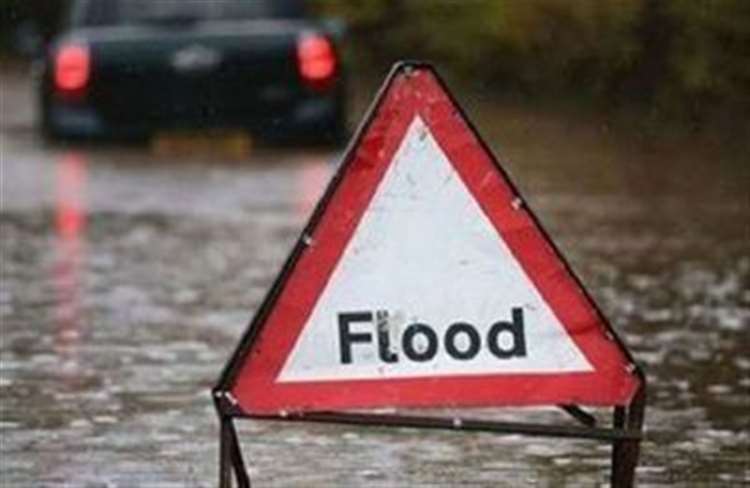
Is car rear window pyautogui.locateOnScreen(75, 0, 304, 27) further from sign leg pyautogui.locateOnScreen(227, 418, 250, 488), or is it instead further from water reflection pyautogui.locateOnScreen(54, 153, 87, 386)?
sign leg pyautogui.locateOnScreen(227, 418, 250, 488)

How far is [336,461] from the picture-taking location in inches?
390

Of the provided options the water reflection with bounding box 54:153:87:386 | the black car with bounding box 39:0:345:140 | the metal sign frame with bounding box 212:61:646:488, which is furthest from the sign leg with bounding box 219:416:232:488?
the black car with bounding box 39:0:345:140

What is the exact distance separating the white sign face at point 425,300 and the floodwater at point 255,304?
6.35 ft

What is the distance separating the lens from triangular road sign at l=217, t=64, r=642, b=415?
749cm

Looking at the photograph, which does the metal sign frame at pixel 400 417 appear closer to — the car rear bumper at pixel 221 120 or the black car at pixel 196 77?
the black car at pixel 196 77

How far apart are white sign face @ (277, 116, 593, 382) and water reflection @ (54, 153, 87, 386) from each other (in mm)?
4333

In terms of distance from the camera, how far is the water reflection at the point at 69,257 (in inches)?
503

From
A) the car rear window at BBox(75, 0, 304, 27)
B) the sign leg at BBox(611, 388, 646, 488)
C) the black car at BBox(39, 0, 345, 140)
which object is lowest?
the sign leg at BBox(611, 388, 646, 488)

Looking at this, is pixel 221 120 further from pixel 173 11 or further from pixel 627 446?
pixel 627 446

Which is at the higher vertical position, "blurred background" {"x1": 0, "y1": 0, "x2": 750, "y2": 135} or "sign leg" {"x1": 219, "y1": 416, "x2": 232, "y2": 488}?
"blurred background" {"x1": 0, "y1": 0, "x2": 750, "y2": 135}

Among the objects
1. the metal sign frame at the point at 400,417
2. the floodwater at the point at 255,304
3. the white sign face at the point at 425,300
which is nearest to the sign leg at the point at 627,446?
the metal sign frame at the point at 400,417

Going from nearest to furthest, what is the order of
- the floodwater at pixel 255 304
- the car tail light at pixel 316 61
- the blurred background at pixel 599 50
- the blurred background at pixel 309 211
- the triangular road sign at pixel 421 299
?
the triangular road sign at pixel 421 299 < the floodwater at pixel 255 304 < the blurred background at pixel 309 211 < the car tail light at pixel 316 61 < the blurred background at pixel 599 50

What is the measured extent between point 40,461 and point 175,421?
0.98m

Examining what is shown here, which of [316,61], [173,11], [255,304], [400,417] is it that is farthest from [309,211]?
[400,417]
